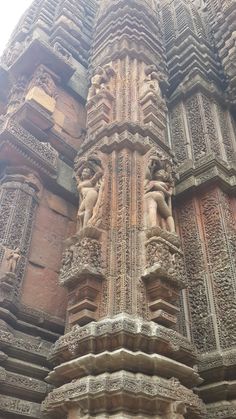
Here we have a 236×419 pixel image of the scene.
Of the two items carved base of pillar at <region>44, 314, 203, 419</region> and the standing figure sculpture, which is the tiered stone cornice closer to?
the standing figure sculpture

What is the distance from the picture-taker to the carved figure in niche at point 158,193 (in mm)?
5117

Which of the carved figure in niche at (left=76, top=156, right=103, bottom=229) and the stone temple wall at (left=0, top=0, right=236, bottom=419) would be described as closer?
the stone temple wall at (left=0, top=0, right=236, bottom=419)

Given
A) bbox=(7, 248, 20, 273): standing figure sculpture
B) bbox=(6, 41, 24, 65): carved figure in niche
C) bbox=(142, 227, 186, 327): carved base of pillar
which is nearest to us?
bbox=(142, 227, 186, 327): carved base of pillar

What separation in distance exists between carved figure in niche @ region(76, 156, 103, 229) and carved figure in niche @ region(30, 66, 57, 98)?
8.54 feet

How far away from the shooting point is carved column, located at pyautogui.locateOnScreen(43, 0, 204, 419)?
11.6ft

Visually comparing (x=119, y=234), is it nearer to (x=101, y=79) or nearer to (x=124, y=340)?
(x=124, y=340)

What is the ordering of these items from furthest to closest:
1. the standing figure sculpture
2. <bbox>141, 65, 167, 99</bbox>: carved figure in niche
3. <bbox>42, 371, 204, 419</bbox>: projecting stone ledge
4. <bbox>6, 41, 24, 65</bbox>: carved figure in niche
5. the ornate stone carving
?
<bbox>6, 41, 24, 65</bbox>: carved figure in niche → the ornate stone carving → <bbox>141, 65, 167, 99</bbox>: carved figure in niche → the standing figure sculpture → <bbox>42, 371, 204, 419</bbox>: projecting stone ledge

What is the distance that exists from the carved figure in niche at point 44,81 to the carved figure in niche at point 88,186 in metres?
2.60

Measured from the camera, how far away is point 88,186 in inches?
226

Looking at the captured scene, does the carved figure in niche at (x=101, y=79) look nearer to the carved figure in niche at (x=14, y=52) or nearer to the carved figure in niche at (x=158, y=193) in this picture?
the carved figure in niche at (x=158, y=193)

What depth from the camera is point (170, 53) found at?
10.2 meters

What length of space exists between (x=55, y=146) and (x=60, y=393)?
14.9 ft

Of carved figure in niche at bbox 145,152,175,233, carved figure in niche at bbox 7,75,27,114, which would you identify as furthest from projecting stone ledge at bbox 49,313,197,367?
carved figure in niche at bbox 7,75,27,114

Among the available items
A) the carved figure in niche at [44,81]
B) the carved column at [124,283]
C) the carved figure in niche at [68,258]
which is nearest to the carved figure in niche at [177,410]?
the carved column at [124,283]
